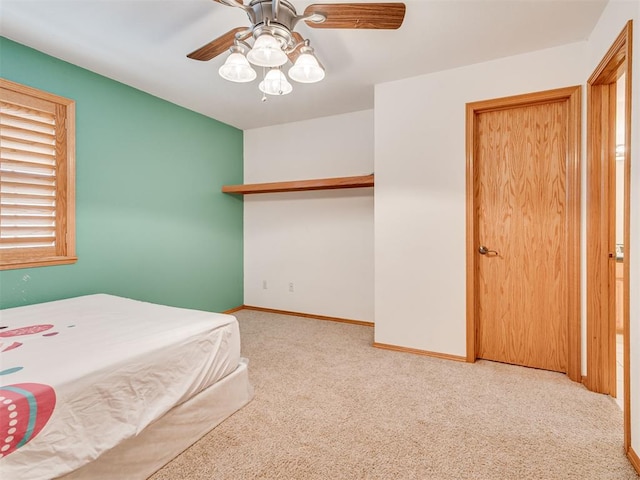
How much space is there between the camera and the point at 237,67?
1.81m

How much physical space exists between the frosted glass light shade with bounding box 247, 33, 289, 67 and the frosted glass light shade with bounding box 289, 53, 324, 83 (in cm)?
16

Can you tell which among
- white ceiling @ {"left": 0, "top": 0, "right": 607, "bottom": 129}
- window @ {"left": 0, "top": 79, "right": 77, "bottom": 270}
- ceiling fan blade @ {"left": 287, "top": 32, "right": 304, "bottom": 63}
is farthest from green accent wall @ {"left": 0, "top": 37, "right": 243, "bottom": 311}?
ceiling fan blade @ {"left": 287, "top": 32, "right": 304, "bottom": 63}

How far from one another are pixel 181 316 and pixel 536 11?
2.92 m

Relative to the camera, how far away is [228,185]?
4.20 m

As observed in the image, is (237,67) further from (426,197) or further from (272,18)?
(426,197)

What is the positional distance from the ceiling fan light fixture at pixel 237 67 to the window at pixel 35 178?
1.62 meters

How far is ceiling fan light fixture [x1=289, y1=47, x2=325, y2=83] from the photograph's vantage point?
1763 mm

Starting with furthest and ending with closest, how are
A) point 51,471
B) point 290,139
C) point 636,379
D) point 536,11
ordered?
point 290,139 < point 536,11 < point 636,379 < point 51,471

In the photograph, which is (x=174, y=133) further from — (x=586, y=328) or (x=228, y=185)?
(x=586, y=328)

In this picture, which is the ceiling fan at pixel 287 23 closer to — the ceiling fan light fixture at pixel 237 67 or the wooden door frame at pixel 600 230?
the ceiling fan light fixture at pixel 237 67

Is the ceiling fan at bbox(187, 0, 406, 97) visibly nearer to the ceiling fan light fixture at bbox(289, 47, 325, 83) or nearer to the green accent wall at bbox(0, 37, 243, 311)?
the ceiling fan light fixture at bbox(289, 47, 325, 83)

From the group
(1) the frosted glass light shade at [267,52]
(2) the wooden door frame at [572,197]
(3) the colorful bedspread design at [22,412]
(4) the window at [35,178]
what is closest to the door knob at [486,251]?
(2) the wooden door frame at [572,197]

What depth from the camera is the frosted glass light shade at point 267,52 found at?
1.55m

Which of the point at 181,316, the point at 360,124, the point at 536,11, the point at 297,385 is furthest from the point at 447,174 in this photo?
the point at 181,316
